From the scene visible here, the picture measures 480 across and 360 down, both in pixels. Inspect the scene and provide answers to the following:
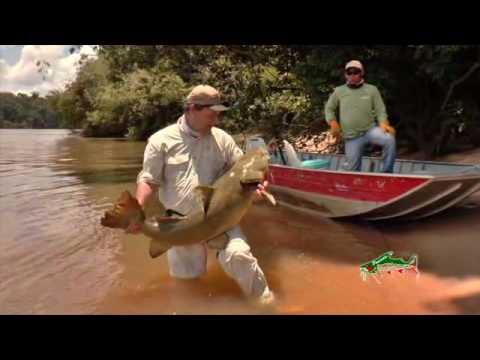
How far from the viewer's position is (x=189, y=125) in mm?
4953

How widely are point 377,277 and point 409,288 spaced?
1.55 ft

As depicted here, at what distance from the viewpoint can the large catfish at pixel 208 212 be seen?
14.6 ft

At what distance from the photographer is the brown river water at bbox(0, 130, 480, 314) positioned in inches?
213

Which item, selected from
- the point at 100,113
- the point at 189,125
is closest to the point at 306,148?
the point at 189,125

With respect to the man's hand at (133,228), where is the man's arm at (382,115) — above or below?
above

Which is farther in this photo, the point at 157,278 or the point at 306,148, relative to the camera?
the point at 306,148

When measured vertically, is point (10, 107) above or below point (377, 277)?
below

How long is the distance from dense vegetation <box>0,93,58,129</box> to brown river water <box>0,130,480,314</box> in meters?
86.2

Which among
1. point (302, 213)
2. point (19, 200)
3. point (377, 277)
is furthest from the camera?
point (19, 200)

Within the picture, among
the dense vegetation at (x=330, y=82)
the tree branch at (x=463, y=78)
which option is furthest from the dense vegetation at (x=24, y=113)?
the tree branch at (x=463, y=78)

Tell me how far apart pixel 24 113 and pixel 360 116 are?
314 feet

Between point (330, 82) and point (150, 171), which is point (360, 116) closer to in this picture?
point (330, 82)

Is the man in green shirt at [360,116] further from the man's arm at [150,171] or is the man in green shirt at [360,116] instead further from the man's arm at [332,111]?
the man's arm at [150,171]
